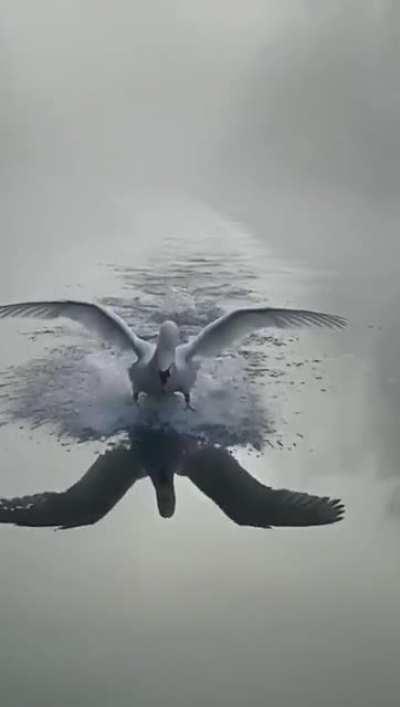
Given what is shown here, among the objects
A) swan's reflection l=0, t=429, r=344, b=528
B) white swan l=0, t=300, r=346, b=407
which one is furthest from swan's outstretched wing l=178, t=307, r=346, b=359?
swan's reflection l=0, t=429, r=344, b=528

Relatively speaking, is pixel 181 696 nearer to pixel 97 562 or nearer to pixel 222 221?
pixel 97 562

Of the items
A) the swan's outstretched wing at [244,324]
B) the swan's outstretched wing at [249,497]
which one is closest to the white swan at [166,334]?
the swan's outstretched wing at [244,324]

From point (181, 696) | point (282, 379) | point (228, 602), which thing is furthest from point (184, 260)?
point (181, 696)

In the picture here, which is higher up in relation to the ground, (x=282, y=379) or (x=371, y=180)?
(x=371, y=180)

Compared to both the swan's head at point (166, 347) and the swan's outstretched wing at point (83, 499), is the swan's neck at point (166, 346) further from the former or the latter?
the swan's outstretched wing at point (83, 499)

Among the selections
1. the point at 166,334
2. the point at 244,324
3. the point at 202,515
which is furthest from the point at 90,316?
the point at 202,515

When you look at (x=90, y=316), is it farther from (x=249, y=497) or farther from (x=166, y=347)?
(x=249, y=497)

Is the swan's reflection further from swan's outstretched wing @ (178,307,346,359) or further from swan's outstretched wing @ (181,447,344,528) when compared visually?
swan's outstretched wing @ (178,307,346,359)
